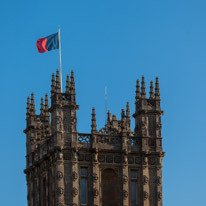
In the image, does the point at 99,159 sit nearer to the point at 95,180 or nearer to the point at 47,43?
the point at 95,180

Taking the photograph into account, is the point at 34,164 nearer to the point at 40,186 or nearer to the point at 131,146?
the point at 40,186

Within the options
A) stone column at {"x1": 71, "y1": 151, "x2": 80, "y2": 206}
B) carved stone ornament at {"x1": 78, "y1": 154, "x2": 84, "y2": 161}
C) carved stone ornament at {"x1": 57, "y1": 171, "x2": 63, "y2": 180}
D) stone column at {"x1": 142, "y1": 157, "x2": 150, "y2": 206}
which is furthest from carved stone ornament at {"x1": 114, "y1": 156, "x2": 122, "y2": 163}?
carved stone ornament at {"x1": 57, "y1": 171, "x2": 63, "y2": 180}

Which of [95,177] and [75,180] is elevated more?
[95,177]

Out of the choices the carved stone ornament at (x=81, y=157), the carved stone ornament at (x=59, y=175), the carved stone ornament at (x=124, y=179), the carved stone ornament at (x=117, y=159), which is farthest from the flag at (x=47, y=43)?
the carved stone ornament at (x=124, y=179)

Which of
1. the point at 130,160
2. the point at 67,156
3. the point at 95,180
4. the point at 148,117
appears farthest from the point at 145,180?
the point at 67,156

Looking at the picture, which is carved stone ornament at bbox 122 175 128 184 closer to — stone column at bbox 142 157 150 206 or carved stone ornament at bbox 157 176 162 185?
stone column at bbox 142 157 150 206

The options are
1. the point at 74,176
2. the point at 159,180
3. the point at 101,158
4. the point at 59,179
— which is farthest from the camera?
the point at 159,180

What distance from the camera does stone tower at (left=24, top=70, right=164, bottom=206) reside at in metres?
Result: 90.0

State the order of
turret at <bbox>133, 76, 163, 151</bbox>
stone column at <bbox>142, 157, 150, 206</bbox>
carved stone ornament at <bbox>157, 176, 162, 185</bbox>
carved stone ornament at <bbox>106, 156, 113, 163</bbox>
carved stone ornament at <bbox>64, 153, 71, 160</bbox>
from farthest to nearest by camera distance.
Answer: turret at <bbox>133, 76, 163, 151</bbox>
carved stone ornament at <bbox>157, 176, 162, 185</bbox>
carved stone ornament at <bbox>106, 156, 113, 163</bbox>
stone column at <bbox>142, 157, 150, 206</bbox>
carved stone ornament at <bbox>64, 153, 71, 160</bbox>

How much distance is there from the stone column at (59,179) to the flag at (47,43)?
11.0m

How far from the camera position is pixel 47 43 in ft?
314

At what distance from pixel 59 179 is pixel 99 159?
15.0 ft

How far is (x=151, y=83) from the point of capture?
95500 millimetres

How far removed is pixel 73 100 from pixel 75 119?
1.81 metres
